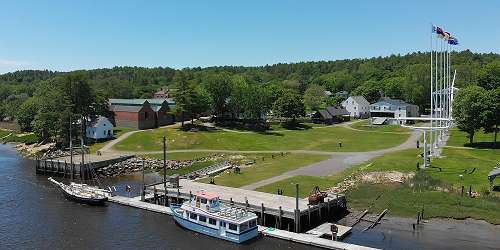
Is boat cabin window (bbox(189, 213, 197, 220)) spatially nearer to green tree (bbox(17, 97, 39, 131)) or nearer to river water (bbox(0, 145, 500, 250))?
river water (bbox(0, 145, 500, 250))

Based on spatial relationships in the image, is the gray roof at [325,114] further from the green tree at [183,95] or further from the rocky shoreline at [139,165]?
the rocky shoreline at [139,165]

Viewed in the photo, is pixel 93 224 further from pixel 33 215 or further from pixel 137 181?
pixel 137 181

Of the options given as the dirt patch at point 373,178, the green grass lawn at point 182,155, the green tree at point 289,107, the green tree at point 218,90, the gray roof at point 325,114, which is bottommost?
the dirt patch at point 373,178

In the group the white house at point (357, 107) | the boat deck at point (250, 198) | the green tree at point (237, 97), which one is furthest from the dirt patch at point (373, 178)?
the white house at point (357, 107)

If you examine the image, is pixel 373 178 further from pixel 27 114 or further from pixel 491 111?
pixel 27 114

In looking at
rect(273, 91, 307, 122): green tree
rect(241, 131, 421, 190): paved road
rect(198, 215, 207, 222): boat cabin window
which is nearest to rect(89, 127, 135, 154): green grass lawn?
rect(273, 91, 307, 122): green tree

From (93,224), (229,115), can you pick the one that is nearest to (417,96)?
(229,115)
